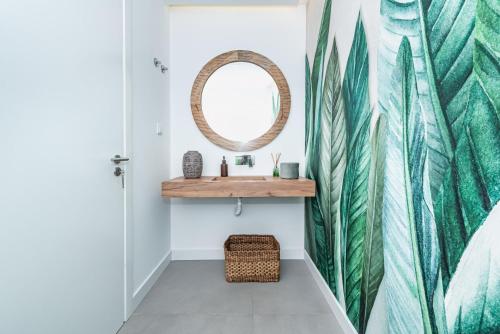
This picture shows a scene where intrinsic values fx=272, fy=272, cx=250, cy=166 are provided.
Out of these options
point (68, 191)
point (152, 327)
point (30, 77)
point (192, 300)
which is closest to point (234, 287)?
point (192, 300)

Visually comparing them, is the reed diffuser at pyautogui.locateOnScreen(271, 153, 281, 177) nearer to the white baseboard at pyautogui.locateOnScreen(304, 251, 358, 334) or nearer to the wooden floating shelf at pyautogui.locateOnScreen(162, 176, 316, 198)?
the wooden floating shelf at pyautogui.locateOnScreen(162, 176, 316, 198)

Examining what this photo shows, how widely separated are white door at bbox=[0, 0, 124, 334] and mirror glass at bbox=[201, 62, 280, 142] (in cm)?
122

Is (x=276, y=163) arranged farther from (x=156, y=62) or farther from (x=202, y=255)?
(x=156, y=62)

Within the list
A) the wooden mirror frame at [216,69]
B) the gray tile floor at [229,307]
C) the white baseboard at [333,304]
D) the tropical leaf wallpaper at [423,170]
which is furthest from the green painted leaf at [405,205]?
the wooden mirror frame at [216,69]

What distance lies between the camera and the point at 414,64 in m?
1.00

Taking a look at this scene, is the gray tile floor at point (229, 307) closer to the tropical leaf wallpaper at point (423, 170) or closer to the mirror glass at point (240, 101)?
the tropical leaf wallpaper at point (423, 170)

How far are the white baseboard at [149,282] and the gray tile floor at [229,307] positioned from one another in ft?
0.14

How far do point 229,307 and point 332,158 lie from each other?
4.27 feet

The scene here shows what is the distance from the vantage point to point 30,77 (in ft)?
3.39

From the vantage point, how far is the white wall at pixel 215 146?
2807 millimetres

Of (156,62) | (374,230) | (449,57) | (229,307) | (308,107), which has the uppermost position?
(156,62)

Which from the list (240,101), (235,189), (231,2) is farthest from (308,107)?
(231,2)

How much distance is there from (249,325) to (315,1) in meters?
2.69

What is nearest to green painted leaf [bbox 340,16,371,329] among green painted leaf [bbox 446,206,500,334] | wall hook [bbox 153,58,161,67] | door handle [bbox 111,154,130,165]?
green painted leaf [bbox 446,206,500,334]
